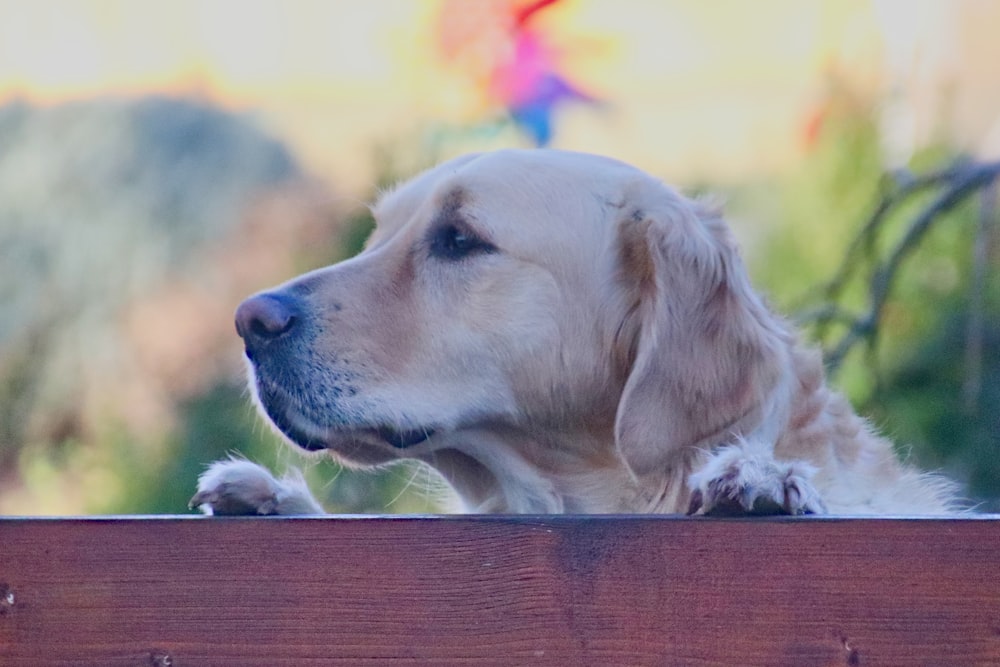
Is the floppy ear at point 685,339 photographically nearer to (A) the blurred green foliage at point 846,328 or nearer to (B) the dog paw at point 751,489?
(B) the dog paw at point 751,489

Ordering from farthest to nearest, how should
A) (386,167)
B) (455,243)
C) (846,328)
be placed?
1. (386,167)
2. (846,328)
3. (455,243)

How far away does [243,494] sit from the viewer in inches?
74.3

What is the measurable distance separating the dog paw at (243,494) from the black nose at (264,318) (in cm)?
31

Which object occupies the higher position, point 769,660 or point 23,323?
point 769,660

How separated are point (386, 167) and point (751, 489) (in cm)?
401

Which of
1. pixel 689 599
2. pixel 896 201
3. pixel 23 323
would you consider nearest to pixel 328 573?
pixel 689 599

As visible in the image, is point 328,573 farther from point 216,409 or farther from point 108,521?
point 216,409

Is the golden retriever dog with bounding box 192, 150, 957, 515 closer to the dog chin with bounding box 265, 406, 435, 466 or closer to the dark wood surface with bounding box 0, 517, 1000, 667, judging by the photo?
the dog chin with bounding box 265, 406, 435, 466

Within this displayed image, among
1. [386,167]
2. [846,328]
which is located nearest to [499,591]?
[846,328]

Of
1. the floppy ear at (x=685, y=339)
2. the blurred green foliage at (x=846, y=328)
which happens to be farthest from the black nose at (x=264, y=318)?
the blurred green foliage at (x=846, y=328)

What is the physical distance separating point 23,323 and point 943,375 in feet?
15.7

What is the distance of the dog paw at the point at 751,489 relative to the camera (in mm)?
1543

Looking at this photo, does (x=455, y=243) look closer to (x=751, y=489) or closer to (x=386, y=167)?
(x=751, y=489)

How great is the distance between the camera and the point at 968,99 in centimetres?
507
